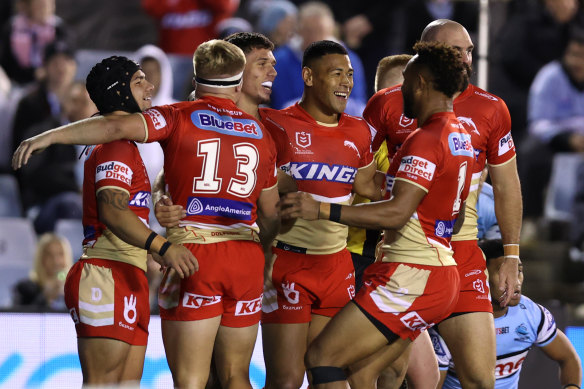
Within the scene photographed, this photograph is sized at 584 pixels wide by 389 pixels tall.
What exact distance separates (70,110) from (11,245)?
1.55m

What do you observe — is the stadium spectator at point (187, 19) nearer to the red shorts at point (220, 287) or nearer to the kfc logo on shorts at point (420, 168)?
the red shorts at point (220, 287)

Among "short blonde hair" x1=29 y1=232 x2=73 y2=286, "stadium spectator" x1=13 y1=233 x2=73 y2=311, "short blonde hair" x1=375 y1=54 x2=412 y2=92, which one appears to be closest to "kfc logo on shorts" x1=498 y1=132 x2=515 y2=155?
"short blonde hair" x1=375 y1=54 x2=412 y2=92

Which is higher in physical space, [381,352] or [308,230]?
[308,230]

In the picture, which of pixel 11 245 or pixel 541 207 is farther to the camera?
pixel 541 207

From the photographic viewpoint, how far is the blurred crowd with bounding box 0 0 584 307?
9312 mm

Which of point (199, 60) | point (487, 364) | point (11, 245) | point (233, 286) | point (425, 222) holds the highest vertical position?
point (199, 60)

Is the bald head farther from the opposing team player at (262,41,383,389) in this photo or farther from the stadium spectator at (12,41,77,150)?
the stadium spectator at (12,41,77,150)

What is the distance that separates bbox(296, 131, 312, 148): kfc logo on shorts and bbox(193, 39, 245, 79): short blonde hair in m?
0.61

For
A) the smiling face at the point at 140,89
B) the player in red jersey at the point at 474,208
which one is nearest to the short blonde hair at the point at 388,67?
the player in red jersey at the point at 474,208

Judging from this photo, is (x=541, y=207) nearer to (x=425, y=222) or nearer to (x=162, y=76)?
(x=162, y=76)

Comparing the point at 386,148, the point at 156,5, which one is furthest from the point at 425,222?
the point at 156,5

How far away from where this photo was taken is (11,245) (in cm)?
880

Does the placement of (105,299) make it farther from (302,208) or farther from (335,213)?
(335,213)

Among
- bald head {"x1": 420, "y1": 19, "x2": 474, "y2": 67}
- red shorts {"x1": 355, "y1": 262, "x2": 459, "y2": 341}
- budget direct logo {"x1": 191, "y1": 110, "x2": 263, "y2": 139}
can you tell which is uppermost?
bald head {"x1": 420, "y1": 19, "x2": 474, "y2": 67}
